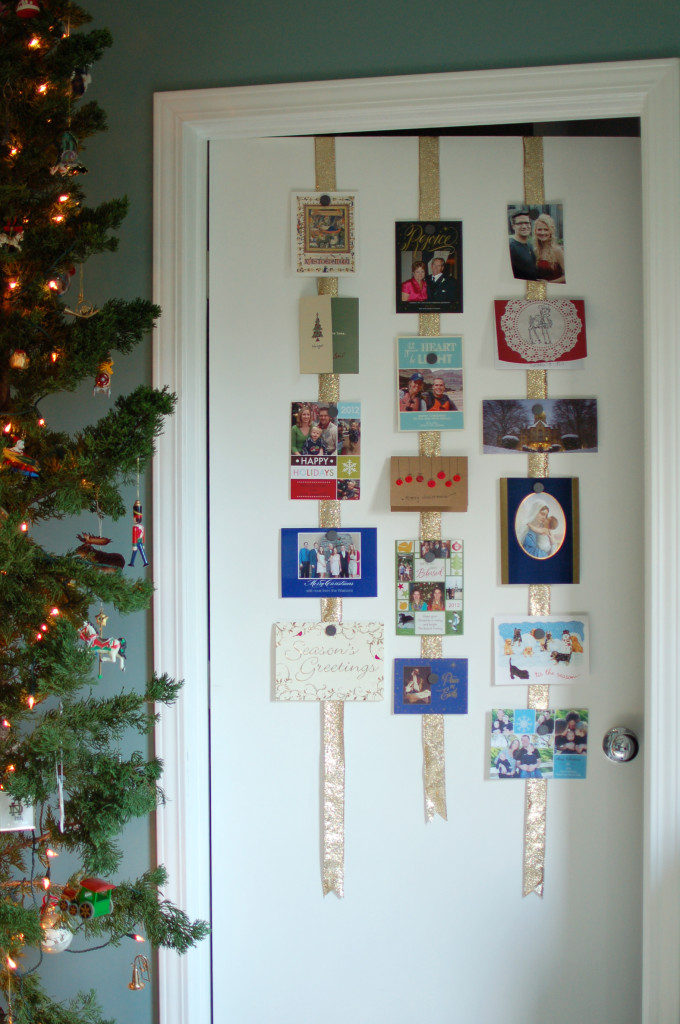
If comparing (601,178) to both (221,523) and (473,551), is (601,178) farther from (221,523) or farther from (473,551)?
(221,523)

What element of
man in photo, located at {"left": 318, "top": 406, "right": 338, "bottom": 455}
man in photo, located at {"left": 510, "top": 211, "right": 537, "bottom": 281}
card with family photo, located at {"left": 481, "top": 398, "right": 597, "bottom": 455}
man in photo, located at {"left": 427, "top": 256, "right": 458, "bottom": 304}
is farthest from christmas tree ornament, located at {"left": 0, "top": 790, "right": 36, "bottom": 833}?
man in photo, located at {"left": 510, "top": 211, "right": 537, "bottom": 281}

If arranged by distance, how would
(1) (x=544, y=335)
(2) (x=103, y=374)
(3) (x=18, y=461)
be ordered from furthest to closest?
(1) (x=544, y=335) → (2) (x=103, y=374) → (3) (x=18, y=461)

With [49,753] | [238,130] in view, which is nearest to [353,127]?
[238,130]

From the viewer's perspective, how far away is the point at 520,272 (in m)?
1.45

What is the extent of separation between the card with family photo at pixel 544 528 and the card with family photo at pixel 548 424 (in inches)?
2.7

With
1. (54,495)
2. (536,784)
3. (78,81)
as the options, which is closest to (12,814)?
(54,495)

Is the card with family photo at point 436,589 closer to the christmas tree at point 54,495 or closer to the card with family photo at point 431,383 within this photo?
the card with family photo at point 431,383

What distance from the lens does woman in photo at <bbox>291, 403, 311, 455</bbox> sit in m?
1.47

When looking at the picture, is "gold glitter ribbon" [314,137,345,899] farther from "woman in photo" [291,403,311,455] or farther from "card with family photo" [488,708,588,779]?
"card with family photo" [488,708,588,779]

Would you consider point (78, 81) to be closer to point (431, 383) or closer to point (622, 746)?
point (431, 383)

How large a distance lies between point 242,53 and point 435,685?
4.44 feet

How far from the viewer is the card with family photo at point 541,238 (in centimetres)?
144

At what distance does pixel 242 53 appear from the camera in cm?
141

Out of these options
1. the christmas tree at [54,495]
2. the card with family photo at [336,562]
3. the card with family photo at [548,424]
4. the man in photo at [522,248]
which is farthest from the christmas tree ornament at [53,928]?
the man in photo at [522,248]
